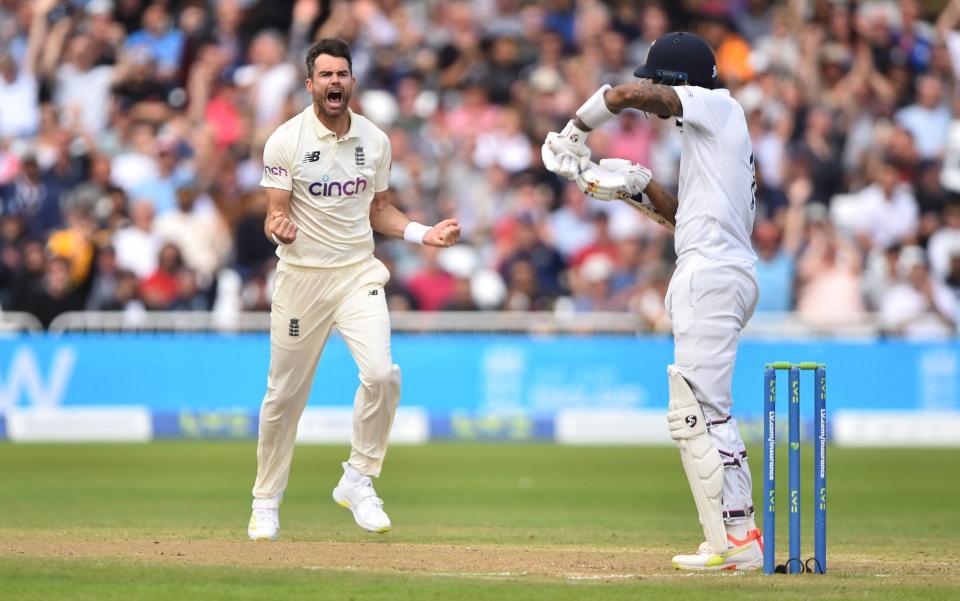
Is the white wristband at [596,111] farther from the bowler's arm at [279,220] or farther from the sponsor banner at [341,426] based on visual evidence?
the sponsor banner at [341,426]

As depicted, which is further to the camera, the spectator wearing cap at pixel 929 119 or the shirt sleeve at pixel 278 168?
the spectator wearing cap at pixel 929 119

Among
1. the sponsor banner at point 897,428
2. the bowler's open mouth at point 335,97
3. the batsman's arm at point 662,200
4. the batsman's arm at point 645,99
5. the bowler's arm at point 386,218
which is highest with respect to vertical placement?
the bowler's open mouth at point 335,97

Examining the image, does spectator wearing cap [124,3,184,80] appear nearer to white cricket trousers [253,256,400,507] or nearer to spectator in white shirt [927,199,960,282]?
spectator in white shirt [927,199,960,282]

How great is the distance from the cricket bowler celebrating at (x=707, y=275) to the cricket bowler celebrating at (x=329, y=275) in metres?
1.33

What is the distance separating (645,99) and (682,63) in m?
0.48

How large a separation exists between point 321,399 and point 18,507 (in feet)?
18.7

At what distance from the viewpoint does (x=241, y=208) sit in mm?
16766

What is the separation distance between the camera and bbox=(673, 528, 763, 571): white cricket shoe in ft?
22.7

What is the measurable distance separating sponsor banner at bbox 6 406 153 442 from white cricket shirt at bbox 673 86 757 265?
9718 millimetres

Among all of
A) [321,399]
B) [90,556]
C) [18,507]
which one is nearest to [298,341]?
[90,556]

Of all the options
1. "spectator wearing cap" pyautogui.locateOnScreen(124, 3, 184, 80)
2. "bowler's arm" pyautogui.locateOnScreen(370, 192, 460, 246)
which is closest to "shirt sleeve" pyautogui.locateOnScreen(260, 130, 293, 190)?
"bowler's arm" pyautogui.locateOnScreen(370, 192, 460, 246)

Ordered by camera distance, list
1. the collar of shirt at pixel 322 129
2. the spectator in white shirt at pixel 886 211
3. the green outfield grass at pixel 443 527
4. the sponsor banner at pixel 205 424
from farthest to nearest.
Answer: the spectator in white shirt at pixel 886 211 < the sponsor banner at pixel 205 424 < the collar of shirt at pixel 322 129 < the green outfield grass at pixel 443 527

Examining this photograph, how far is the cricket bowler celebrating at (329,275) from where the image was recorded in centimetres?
803

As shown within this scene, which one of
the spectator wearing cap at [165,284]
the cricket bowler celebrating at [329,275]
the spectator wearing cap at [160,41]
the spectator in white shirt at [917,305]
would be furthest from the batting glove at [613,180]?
the spectator wearing cap at [160,41]
